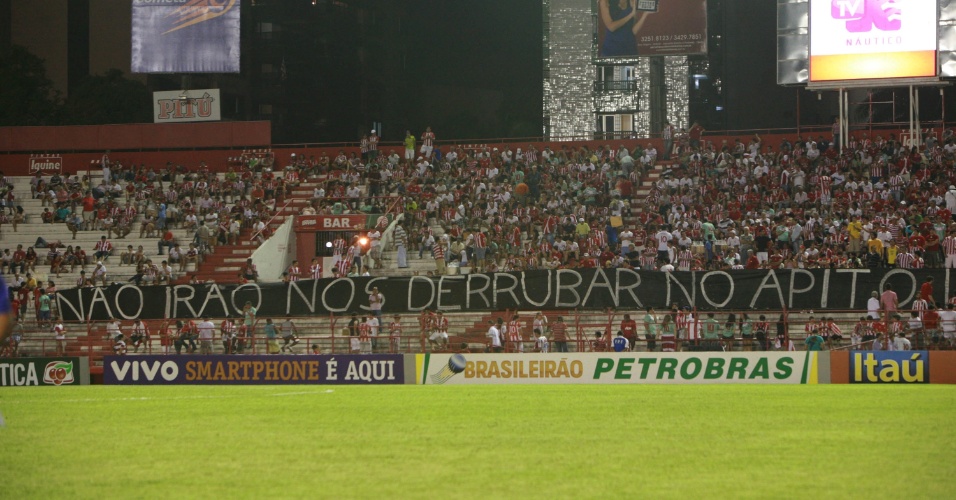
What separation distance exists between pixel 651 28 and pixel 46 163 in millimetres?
28454

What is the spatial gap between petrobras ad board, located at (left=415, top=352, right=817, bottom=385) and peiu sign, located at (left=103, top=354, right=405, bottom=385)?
3.33 feet

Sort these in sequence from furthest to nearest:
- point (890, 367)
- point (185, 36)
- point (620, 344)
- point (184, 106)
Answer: point (184, 106)
point (185, 36)
point (620, 344)
point (890, 367)

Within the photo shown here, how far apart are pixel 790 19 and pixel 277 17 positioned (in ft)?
127

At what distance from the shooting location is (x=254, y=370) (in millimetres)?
27469

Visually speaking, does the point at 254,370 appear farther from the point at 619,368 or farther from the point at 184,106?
the point at 184,106

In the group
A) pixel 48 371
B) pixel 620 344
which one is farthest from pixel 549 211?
pixel 48 371

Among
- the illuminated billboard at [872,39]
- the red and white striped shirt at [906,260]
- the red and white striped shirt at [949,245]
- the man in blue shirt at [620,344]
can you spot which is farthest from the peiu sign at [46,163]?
the red and white striped shirt at [949,245]

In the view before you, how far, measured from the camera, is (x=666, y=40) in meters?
49.6

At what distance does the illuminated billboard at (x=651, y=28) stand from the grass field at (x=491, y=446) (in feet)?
105

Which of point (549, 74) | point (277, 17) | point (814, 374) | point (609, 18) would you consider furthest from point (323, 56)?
point (814, 374)

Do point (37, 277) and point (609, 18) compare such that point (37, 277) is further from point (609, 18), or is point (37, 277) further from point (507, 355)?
point (609, 18)

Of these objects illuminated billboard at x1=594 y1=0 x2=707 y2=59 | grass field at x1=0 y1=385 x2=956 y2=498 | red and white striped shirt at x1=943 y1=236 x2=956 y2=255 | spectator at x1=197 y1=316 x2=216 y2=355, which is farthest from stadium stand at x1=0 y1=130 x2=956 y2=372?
grass field at x1=0 y1=385 x2=956 y2=498

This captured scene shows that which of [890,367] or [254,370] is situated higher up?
[890,367]

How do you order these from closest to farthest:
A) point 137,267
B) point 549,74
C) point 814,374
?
1. point 814,374
2. point 137,267
3. point 549,74
